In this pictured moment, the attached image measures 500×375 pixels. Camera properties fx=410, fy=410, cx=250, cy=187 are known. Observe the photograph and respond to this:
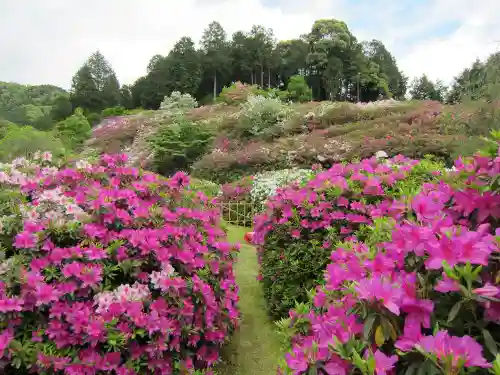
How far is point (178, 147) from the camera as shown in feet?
47.8

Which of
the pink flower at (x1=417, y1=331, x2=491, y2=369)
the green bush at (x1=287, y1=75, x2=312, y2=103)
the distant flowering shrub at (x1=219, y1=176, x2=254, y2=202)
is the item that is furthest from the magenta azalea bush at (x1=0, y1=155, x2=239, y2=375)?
the green bush at (x1=287, y1=75, x2=312, y2=103)

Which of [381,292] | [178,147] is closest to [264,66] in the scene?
[178,147]

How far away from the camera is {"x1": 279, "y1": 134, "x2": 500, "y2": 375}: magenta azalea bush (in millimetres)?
803

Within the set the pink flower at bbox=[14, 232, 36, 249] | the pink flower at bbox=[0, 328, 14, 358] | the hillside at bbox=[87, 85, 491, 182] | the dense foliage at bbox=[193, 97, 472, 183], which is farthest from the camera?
the hillside at bbox=[87, 85, 491, 182]

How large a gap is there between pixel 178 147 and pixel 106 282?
12750 millimetres

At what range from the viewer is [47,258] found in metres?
2.05

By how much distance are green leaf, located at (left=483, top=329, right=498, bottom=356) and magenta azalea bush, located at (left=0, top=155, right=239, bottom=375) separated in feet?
5.03

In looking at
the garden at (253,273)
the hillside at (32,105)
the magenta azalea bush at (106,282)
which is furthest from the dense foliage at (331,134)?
the hillside at (32,105)

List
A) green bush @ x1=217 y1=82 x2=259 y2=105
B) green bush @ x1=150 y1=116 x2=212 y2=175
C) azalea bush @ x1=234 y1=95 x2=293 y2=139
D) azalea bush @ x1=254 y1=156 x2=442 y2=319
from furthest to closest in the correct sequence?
green bush @ x1=217 y1=82 x2=259 y2=105
azalea bush @ x1=234 y1=95 x2=293 y2=139
green bush @ x1=150 y1=116 x2=212 y2=175
azalea bush @ x1=254 y1=156 x2=442 y2=319

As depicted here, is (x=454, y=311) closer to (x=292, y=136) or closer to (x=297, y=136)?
(x=297, y=136)

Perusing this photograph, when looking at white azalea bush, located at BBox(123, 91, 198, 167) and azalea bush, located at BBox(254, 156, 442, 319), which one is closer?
azalea bush, located at BBox(254, 156, 442, 319)

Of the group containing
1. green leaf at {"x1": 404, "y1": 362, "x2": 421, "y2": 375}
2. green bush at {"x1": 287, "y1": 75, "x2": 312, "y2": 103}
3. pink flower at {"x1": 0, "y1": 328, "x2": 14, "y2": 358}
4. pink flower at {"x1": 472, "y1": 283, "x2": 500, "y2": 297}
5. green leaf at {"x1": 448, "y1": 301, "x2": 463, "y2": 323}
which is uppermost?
green bush at {"x1": 287, "y1": 75, "x2": 312, "y2": 103}

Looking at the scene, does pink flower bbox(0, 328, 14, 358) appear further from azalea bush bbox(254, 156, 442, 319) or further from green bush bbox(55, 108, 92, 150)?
green bush bbox(55, 108, 92, 150)

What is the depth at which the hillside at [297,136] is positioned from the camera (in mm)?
10203
